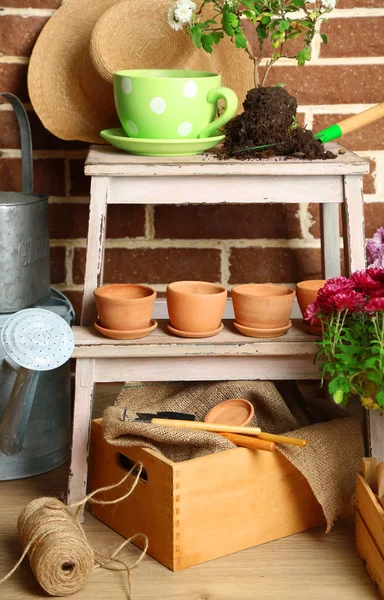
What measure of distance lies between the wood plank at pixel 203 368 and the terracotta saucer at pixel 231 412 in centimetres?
5

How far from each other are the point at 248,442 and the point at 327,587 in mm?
218

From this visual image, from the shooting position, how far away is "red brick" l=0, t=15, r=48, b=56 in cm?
159

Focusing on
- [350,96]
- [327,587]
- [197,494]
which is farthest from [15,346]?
[350,96]

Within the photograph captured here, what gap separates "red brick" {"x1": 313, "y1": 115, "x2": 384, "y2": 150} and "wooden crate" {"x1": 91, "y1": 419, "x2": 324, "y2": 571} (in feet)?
2.35

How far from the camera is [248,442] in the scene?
1.19 meters

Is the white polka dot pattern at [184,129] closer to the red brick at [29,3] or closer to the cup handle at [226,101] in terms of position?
the cup handle at [226,101]

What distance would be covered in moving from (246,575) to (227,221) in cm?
76

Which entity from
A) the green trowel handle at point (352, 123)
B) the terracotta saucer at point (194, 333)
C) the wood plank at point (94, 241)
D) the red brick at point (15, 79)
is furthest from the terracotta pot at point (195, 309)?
the red brick at point (15, 79)

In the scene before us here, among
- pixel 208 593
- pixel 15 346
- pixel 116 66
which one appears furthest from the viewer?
pixel 116 66

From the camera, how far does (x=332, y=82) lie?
1.63 meters

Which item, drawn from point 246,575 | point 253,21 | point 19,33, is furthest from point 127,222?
point 246,575

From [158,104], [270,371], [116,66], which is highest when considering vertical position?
[116,66]

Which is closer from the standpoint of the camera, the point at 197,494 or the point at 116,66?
the point at 197,494

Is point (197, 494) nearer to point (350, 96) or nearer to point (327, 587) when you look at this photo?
point (327, 587)
